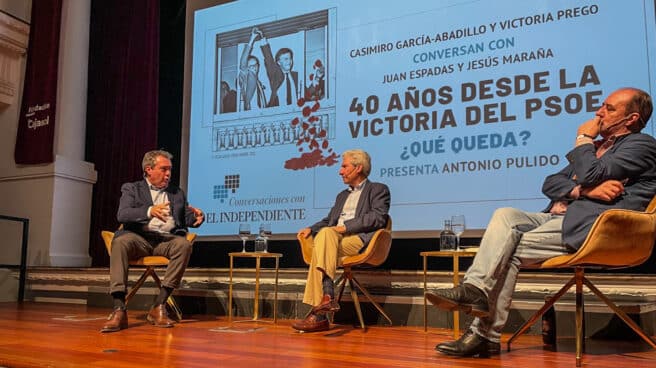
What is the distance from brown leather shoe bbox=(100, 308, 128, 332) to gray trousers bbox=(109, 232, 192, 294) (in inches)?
6.9

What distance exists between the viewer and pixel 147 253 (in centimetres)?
375

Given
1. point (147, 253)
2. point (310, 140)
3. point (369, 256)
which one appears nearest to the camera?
point (369, 256)

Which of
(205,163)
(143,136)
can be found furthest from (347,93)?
(143,136)

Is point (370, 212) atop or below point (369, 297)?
atop

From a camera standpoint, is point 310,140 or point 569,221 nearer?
point 569,221

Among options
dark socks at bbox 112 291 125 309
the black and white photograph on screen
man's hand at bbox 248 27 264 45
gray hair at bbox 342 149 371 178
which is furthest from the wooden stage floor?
man's hand at bbox 248 27 264 45

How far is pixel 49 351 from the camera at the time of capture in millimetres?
2340

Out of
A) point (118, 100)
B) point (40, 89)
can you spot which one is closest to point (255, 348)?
point (118, 100)

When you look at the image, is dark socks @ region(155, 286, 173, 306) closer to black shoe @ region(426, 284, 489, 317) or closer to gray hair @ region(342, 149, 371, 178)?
gray hair @ region(342, 149, 371, 178)

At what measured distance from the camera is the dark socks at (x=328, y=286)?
323 centimetres

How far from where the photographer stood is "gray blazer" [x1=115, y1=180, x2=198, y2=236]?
144 inches

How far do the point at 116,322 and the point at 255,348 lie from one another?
3.41ft

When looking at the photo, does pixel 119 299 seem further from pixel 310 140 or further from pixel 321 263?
pixel 310 140

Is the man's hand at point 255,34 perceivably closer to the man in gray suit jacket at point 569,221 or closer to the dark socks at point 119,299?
the dark socks at point 119,299
